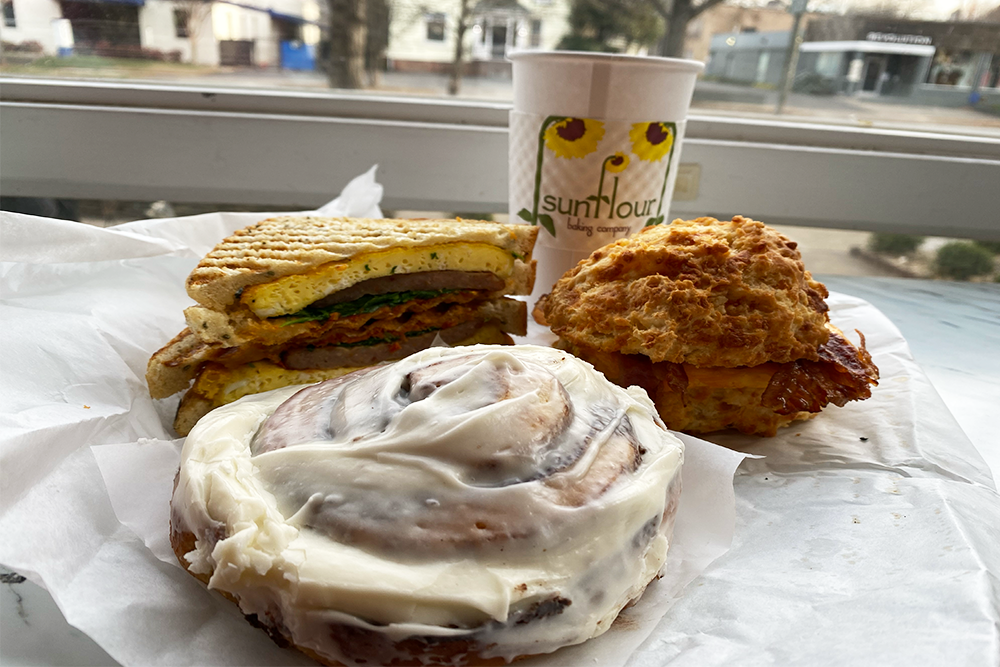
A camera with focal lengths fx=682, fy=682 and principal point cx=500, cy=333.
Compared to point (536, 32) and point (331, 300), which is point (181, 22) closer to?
point (536, 32)

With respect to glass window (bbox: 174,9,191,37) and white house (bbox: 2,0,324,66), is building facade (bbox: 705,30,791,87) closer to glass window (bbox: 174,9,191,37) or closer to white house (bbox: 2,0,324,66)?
white house (bbox: 2,0,324,66)

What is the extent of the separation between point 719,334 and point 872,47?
6.93ft

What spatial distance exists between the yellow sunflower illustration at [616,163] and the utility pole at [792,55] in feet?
4.51

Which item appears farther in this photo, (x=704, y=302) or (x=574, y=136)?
(x=574, y=136)

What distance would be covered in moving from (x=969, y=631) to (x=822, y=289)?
2.62 ft

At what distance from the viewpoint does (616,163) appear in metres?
1.87

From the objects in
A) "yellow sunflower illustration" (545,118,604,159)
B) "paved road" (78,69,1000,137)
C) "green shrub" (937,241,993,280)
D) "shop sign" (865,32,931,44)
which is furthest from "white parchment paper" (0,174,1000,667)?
"green shrub" (937,241,993,280)

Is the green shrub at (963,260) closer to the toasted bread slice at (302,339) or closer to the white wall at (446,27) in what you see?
the white wall at (446,27)

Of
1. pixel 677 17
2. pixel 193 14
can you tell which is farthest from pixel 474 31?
pixel 193 14

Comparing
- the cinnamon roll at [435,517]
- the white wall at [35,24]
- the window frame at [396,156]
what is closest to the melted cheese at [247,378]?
the cinnamon roll at [435,517]

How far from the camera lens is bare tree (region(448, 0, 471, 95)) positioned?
2.68m

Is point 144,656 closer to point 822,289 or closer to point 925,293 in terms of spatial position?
point 822,289

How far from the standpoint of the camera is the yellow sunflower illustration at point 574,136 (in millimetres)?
1836

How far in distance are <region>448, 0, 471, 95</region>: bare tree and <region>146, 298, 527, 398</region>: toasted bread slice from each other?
137 centimetres
